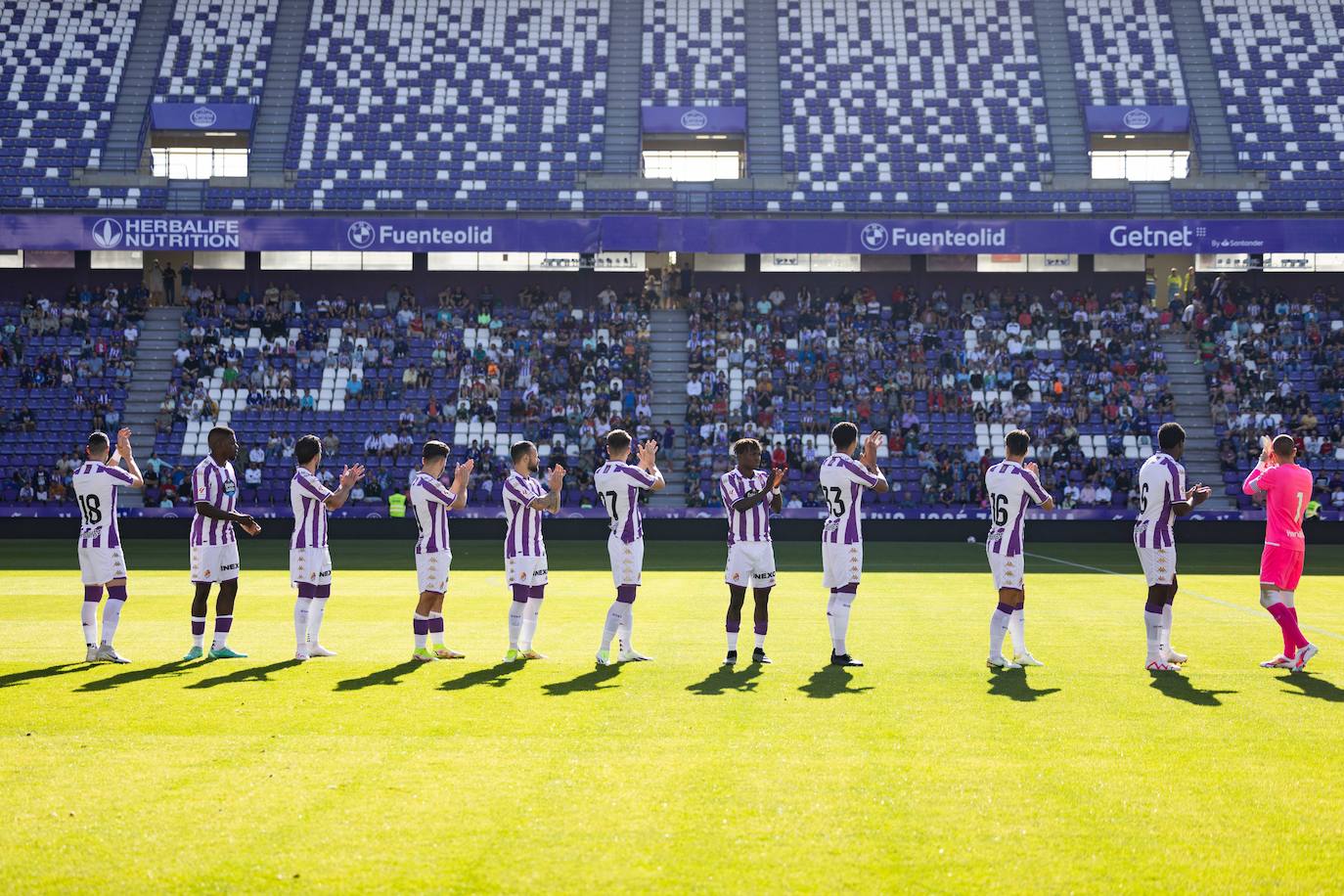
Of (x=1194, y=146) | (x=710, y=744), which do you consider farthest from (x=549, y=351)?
(x=710, y=744)

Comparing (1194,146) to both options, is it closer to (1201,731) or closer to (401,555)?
(401,555)

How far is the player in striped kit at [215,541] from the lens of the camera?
1374cm

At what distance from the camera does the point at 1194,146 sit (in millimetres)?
46688

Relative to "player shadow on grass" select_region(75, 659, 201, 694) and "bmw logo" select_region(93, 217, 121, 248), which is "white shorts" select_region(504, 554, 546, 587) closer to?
"player shadow on grass" select_region(75, 659, 201, 694)

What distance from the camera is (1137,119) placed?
46.9 metres

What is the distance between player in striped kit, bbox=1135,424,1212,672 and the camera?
42.5 ft

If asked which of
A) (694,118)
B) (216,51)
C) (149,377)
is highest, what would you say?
(216,51)

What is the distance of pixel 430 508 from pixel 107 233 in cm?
3284

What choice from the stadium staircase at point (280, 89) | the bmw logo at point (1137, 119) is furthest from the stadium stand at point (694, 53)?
the bmw logo at point (1137, 119)

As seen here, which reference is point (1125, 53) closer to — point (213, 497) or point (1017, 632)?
point (1017, 632)

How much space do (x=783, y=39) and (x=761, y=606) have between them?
136ft

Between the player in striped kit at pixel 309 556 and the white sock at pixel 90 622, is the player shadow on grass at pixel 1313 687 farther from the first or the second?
the white sock at pixel 90 622

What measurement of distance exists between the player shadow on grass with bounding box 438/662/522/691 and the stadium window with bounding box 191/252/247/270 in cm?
3516

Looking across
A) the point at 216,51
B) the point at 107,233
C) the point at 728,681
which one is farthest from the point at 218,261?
the point at 728,681
